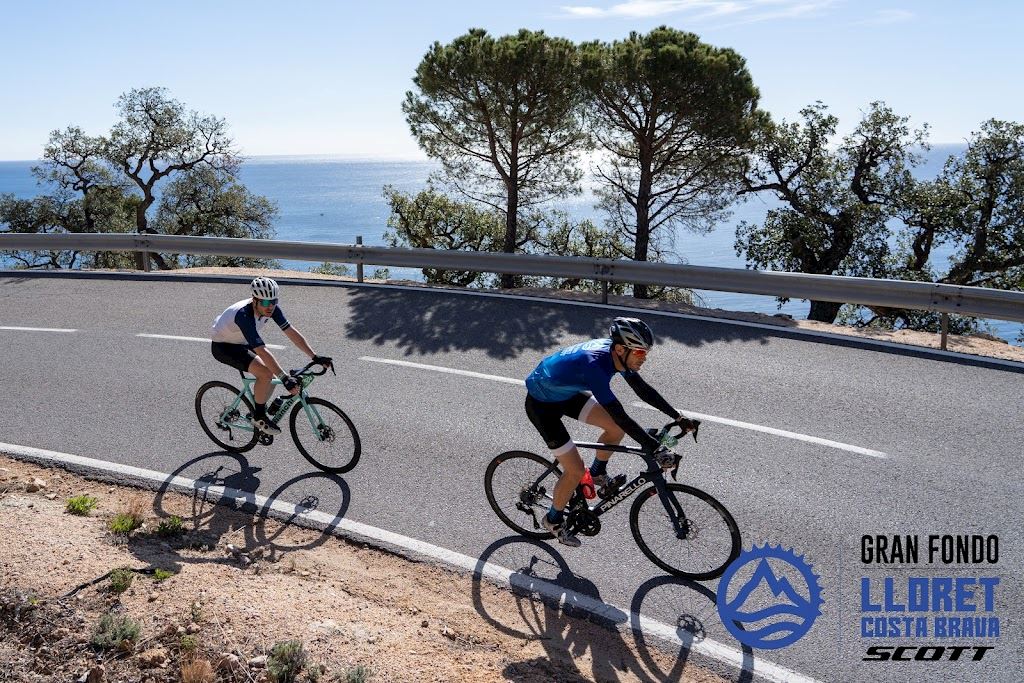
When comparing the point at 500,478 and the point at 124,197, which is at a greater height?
the point at 124,197

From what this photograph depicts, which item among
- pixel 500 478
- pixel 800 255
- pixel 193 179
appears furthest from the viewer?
pixel 193 179

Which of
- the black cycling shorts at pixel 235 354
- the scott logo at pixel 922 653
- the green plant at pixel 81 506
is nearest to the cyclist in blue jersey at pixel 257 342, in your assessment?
the black cycling shorts at pixel 235 354

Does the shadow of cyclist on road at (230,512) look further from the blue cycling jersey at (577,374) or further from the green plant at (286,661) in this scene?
the blue cycling jersey at (577,374)

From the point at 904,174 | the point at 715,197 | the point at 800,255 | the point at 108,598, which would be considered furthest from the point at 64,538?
the point at 904,174

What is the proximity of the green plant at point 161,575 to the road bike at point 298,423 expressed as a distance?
208 centimetres

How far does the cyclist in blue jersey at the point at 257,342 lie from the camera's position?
23.5ft

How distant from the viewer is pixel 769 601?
5.36m

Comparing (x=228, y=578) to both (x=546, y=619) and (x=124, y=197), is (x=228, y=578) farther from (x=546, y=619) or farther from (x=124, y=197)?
(x=124, y=197)

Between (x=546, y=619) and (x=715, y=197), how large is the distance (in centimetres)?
1773

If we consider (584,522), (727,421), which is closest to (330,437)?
(584,522)

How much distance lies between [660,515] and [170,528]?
3.91 metres

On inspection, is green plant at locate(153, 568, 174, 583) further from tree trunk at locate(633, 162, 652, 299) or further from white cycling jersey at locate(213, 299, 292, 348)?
tree trunk at locate(633, 162, 652, 299)

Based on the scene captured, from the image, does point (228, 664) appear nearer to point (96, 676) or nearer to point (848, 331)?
point (96, 676)

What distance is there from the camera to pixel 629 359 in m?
5.53
